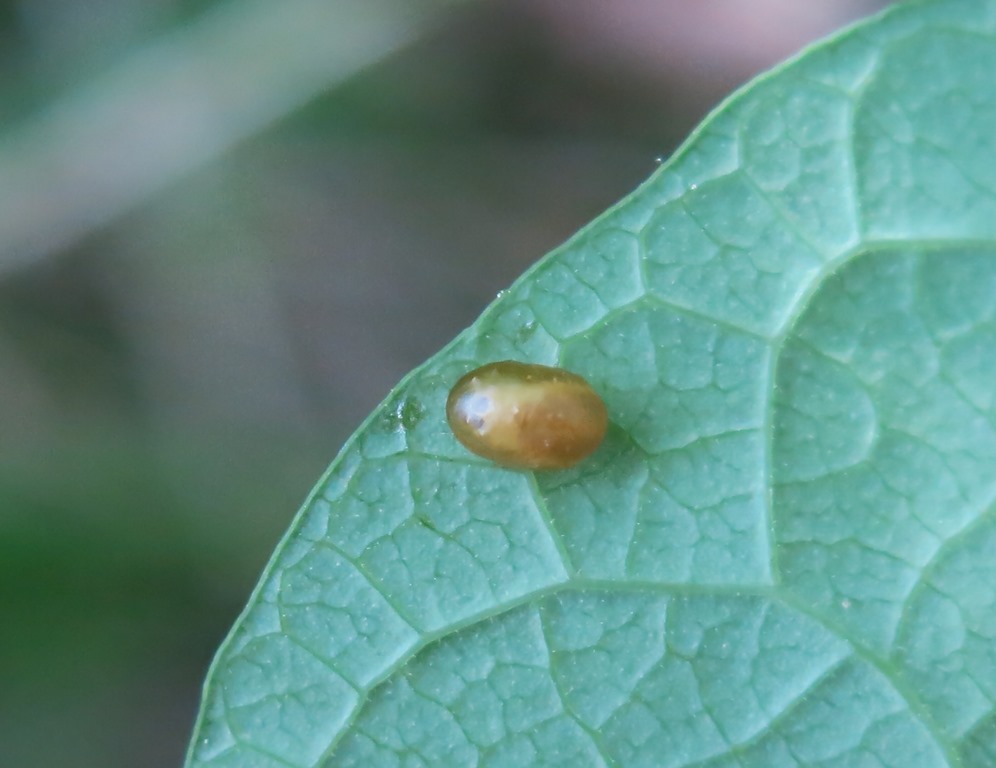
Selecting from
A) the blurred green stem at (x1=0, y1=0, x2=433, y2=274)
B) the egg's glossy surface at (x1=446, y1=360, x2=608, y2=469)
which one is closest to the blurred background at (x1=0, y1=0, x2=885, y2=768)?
the blurred green stem at (x1=0, y1=0, x2=433, y2=274)

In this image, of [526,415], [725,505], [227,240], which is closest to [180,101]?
[227,240]

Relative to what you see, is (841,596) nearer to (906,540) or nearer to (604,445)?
(906,540)

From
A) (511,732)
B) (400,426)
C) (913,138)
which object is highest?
(913,138)

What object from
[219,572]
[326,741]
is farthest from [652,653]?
[219,572]

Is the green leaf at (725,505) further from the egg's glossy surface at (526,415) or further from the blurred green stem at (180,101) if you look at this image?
the blurred green stem at (180,101)

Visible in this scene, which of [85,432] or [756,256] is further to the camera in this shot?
[85,432]

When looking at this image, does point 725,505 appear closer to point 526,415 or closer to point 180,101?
point 526,415

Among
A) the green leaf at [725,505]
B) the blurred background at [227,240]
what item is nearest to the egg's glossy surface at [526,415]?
the green leaf at [725,505]
